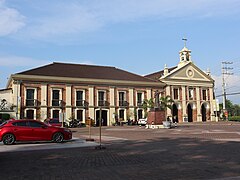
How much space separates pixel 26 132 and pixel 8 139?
1.04 m

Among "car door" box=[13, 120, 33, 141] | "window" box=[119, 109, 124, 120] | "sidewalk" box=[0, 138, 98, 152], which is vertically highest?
"window" box=[119, 109, 124, 120]

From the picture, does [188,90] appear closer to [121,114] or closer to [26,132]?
[121,114]

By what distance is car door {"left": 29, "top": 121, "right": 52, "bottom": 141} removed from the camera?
16.2 metres

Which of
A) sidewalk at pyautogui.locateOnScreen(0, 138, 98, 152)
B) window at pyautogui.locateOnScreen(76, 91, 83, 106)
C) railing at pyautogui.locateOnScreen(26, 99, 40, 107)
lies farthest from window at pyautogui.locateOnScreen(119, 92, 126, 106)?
sidewalk at pyautogui.locateOnScreen(0, 138, 98, 152)

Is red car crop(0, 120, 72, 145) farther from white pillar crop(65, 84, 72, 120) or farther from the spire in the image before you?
the spire

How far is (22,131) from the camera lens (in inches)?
629

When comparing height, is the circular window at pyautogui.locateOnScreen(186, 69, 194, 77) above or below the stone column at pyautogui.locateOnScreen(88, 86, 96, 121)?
above

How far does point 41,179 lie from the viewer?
6.96 meters

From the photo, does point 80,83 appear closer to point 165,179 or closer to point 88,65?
point 88,65

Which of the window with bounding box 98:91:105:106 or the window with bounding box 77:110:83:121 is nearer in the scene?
the window with bounding box 77:110:83:121

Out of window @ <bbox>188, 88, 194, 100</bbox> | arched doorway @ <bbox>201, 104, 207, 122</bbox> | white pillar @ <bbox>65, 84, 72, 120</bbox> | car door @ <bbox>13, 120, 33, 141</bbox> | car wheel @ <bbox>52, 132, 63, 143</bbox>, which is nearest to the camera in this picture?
car door @ <bbox>13, 120, 33, 141</bbox>

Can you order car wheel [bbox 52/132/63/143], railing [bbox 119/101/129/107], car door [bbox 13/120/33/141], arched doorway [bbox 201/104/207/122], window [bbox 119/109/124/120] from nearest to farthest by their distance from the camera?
car door [bbox 13/120/33/141] → car wheel [bbox 52/132/63/143] → window [bbox 119/109/124/120] → railing [bbox 119/101/129/107] → arched doorway [bbox 201/104/207/122]

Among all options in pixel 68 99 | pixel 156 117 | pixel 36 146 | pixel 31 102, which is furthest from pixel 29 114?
pixel 36 146

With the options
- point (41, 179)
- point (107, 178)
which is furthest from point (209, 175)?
point (41, 179)
